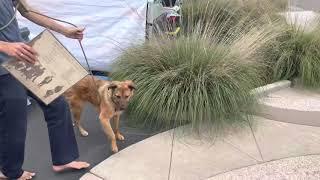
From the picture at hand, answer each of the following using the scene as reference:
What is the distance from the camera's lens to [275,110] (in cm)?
489

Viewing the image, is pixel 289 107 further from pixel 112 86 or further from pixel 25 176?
pixel 25 176

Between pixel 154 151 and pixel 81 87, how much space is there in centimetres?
93

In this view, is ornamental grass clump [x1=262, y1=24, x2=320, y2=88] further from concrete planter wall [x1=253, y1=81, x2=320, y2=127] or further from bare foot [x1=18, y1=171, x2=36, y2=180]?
bare foot [x1=18, y1=171, x2=36, y2=180]

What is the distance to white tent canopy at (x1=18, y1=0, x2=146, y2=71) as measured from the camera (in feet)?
19.5

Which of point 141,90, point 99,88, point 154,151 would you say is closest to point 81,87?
point 99,88

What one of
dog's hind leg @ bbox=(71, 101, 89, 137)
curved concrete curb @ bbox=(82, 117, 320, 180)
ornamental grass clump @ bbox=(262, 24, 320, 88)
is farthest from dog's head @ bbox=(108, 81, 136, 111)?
ornamental grass clump @ bbox=(262, 24, 320, 88)

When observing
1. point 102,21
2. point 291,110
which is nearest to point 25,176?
point 291,110

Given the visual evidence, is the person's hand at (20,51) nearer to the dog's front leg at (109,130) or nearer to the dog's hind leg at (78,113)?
the dog's front leg at (109,130)

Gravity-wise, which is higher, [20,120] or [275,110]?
[20,120]

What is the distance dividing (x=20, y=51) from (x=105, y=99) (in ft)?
4.62

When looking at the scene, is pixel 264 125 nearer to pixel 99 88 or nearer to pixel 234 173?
pixel 234 173

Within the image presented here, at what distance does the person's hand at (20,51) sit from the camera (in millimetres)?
2924

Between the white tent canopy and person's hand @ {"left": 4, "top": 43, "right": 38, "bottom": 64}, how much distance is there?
9.18 ft

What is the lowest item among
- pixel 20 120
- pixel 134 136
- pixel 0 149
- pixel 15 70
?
pixel 134 136
